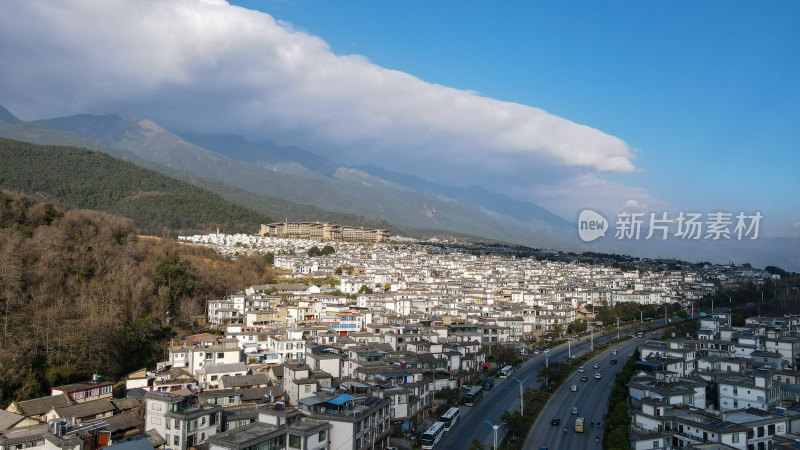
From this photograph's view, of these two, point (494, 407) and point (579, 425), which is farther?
point (494, 407)

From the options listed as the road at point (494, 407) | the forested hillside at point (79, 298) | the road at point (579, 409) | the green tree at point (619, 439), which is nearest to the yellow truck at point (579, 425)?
the road at point (579, 409)

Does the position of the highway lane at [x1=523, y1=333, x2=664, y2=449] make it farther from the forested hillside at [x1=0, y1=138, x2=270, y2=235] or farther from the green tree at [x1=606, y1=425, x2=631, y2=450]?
the forested hillside at [x1=0, y1=138, x2=270, y2=235]

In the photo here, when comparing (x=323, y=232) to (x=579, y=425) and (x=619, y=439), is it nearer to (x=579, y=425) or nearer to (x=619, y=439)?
(x=579, y=425)

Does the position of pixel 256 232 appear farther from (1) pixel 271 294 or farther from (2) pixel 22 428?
(2) pixel 22 428

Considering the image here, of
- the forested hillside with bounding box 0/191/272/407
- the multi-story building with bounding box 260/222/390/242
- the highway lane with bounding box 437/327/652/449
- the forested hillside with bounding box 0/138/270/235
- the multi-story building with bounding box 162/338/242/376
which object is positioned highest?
the forested hillside with bounding box 0/138/270/235

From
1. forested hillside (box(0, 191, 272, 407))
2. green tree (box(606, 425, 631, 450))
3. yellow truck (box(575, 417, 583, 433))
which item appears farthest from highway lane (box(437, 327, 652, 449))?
forested hillside (box(0, 191, 272, 407))

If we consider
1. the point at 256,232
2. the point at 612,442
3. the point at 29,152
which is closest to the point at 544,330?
the point at 612,442

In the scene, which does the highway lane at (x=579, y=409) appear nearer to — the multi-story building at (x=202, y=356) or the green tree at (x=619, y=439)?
the green tree at (x=619, y=439)

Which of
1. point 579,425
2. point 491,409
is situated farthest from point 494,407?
point 579,425
